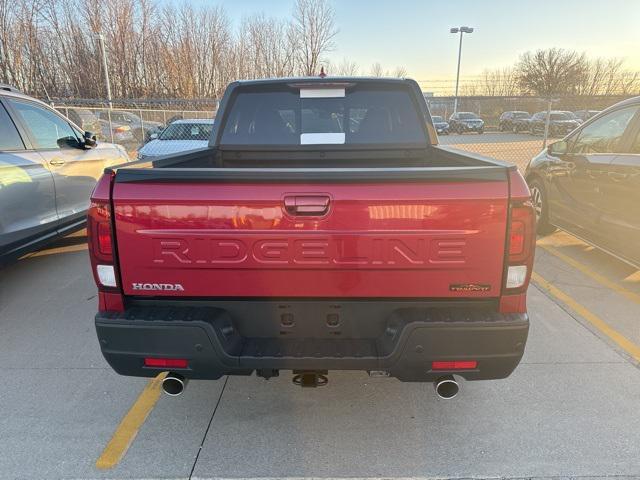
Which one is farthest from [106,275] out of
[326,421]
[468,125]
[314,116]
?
[468,125]

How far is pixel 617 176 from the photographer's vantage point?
4.31 m

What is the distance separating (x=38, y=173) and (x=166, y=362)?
374 cm

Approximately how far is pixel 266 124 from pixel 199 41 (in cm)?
3661

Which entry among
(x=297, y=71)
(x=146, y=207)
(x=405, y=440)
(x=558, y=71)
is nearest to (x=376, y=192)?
(x=146, y=207)

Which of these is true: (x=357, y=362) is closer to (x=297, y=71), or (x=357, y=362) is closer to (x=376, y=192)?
(x=376, y=192)

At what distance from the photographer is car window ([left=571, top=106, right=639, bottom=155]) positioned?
4.59m

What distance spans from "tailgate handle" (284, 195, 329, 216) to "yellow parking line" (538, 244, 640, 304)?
4000 mm

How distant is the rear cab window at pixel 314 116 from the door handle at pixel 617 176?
2.35 m

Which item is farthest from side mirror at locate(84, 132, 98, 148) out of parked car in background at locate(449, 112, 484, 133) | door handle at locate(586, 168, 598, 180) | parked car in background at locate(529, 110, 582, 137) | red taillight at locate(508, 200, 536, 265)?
parked car in background at locate(449, 112, 484, 133)

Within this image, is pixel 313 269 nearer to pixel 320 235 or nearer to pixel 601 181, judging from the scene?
pixel 320 235

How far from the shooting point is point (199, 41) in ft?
116

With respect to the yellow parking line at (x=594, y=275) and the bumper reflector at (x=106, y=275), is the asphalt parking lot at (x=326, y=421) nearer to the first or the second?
the yellow parking line at (x=594, y=275)

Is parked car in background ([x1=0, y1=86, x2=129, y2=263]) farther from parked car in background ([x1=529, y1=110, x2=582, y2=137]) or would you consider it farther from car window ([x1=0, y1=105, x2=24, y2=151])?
parked car in background ([x1=529, y1=110, x2=582, y2=137])

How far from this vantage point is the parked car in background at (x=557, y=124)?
75.9 feet
